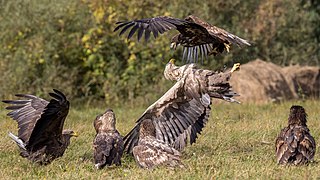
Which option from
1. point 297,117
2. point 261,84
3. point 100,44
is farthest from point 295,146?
point 100,44

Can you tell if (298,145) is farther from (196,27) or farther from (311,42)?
(311,42)

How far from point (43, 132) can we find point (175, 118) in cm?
177

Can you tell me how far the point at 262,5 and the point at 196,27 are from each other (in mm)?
10470

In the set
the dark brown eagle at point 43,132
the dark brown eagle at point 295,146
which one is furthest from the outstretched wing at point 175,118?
the dark brown eagle at point 295,146

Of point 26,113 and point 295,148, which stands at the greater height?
point 26,113

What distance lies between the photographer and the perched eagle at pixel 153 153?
29.5ft

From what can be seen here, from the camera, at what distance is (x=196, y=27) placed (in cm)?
1094

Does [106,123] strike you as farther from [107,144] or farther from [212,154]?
[212,154]

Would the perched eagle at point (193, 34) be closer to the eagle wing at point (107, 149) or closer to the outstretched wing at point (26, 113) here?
the eagle wing at point (107, 149)

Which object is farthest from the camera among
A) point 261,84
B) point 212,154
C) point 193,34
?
point 261,84

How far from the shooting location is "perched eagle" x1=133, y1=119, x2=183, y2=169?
8.98m

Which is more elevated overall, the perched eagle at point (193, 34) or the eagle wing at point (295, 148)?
the perched eagle at point (193, 34)

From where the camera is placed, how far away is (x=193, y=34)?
37.1 feet

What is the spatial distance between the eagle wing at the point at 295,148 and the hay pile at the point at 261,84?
789 centimetres
